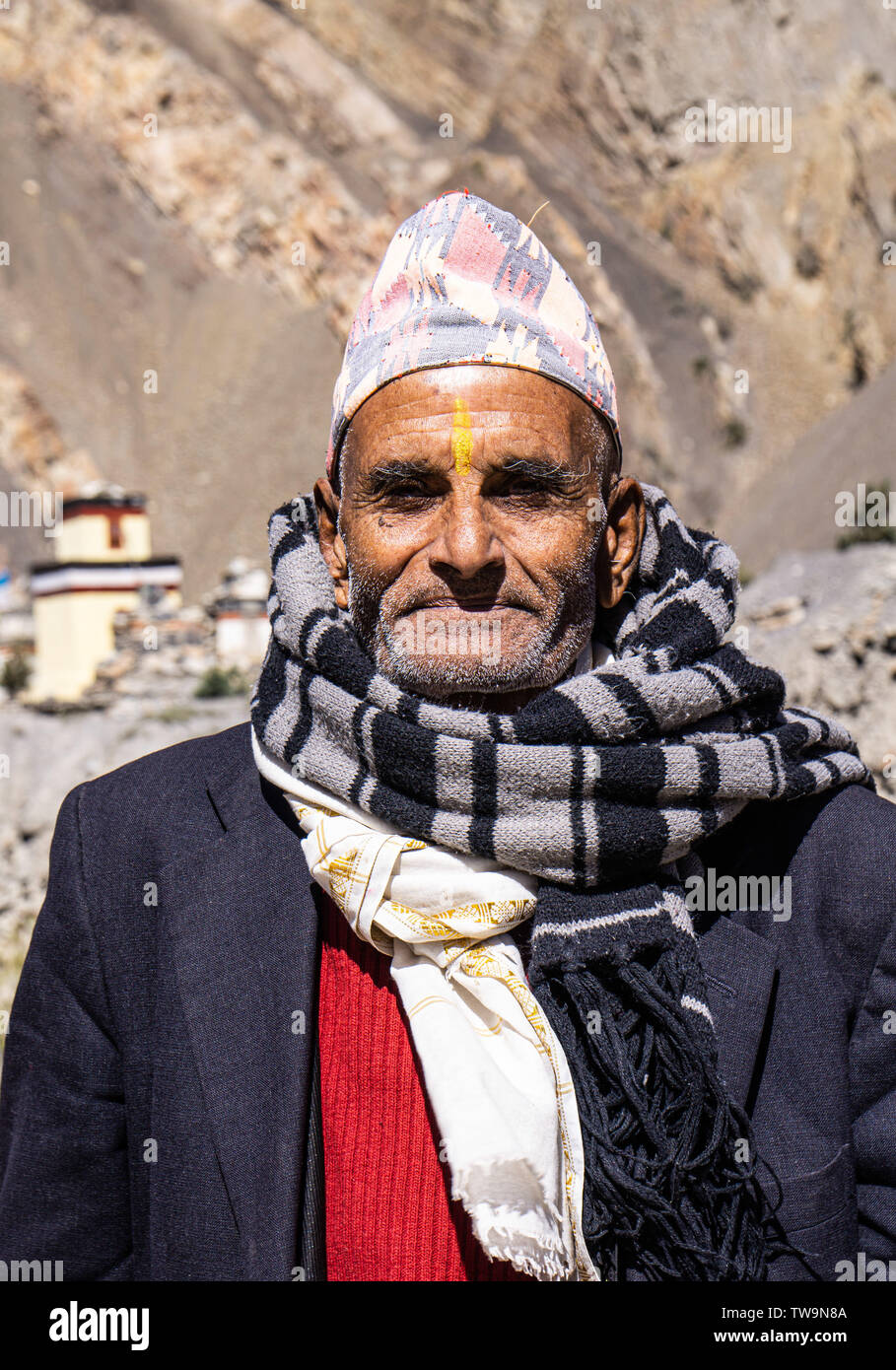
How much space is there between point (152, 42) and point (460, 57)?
31.4 ft

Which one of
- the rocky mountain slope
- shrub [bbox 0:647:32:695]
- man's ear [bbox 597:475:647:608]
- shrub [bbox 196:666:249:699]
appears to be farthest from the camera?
the rocky mountain slope

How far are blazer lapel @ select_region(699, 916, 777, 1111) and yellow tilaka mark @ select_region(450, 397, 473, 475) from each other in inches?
31.7

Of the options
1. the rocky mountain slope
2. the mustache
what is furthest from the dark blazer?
the rocky mountain slope

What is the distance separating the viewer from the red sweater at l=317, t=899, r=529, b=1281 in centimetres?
171

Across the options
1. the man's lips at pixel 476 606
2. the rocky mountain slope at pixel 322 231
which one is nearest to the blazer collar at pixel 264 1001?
the man's lips at pixel 476 606

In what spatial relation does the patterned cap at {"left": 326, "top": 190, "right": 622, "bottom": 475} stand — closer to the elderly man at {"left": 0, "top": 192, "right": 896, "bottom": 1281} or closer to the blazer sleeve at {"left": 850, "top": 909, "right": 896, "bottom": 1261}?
the elderly man at {"left": 0, "top": 192, "right": 896, "bottom": 1281}

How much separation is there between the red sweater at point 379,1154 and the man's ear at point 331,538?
2.06 ft

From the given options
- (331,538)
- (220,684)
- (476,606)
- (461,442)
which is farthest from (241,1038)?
(220,684)

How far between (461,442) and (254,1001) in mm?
910

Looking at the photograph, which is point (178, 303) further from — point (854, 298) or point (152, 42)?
point (854, 298)

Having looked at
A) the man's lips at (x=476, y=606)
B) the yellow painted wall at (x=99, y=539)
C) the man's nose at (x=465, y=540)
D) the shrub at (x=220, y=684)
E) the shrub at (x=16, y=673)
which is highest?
the yellow painted wall at (x=99, y=539)

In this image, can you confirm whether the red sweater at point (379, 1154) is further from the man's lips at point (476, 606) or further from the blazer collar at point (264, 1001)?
the man's lips at point (476, 606)

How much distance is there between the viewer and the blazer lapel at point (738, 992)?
1696 millimetres

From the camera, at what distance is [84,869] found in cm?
193
